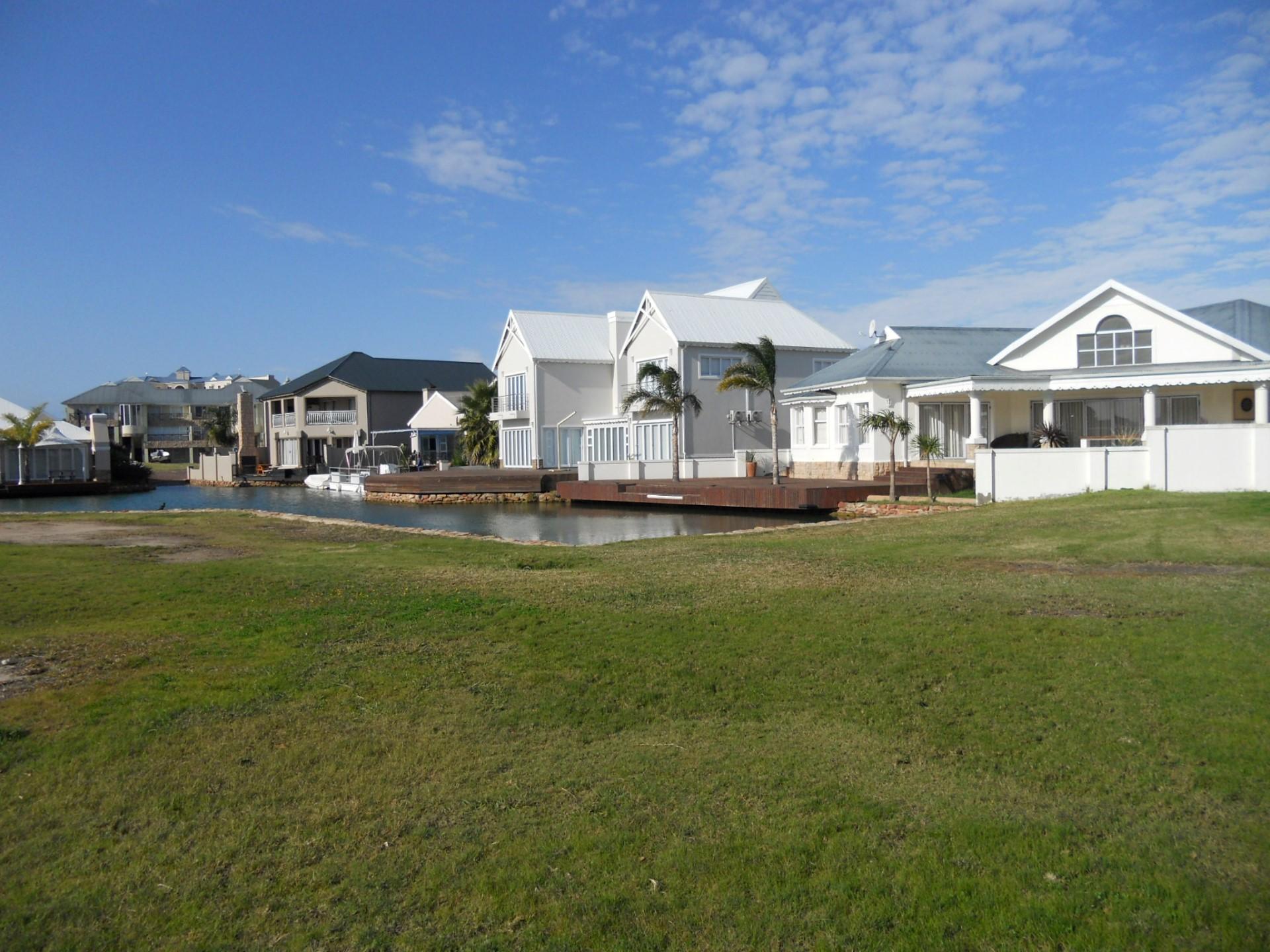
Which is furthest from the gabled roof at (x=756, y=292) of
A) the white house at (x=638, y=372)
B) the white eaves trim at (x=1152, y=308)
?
the white eaves trim at (x=1152, y=308)

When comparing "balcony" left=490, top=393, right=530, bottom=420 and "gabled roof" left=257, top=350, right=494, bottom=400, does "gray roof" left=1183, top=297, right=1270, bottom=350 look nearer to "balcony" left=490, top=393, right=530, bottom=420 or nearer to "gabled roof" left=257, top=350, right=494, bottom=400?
"balcony" left=490, top=393, right=530, bottom=420

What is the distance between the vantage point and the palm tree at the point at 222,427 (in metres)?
106

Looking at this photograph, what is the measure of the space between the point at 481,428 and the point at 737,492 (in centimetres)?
3194

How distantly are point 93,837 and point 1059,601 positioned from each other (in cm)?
906

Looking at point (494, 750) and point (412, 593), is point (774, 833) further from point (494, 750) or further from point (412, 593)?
point (412, 593)

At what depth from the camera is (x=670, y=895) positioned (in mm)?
4703

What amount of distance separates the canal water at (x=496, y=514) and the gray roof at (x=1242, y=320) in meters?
14.1

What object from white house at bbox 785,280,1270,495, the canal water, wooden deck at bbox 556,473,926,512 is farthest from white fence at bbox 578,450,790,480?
white house at bbox 785,280,1270,495

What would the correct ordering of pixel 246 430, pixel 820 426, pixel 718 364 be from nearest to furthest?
pixel 820 426 < pixel 718 364 < pixel 246 430

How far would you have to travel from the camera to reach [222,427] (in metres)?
107

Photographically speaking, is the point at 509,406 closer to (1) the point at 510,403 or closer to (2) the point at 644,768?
(1) the point at 510,403

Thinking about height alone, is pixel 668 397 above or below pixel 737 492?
above

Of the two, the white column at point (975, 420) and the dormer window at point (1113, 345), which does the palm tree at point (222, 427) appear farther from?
the dormer window at point (1113, 345)

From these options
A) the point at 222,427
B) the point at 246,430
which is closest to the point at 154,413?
the point at 222,427
